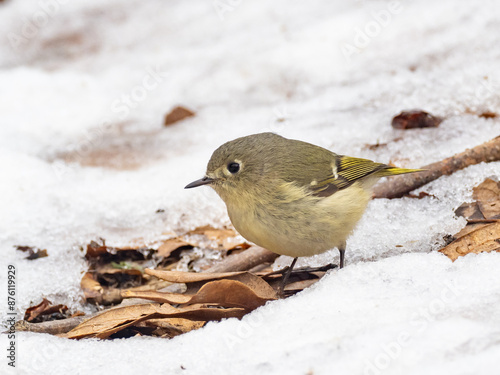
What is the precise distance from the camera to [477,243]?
10.5ft

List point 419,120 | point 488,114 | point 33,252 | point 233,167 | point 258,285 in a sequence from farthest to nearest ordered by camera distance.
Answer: point 419,120, point 488,114, point 33,252, point 233,167, point 258,285

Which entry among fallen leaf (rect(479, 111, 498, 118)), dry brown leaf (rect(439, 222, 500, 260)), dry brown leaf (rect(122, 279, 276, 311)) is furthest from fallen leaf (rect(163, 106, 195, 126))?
dry brown leaf (rect(439, 222, 500, 260))

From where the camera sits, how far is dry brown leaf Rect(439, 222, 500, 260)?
3148 millimetres

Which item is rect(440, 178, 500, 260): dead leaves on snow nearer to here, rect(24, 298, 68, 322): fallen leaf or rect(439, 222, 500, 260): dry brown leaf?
rect(439, 222, 500, 260): dry brown leaf

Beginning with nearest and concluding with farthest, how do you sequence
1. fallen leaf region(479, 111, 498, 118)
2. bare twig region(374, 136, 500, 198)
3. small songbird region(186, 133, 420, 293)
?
small songbird region(186, 133, 420, 293), bare twig region(374, 136, 500, 198), fallen leaf region(479, 111, 498, 118)

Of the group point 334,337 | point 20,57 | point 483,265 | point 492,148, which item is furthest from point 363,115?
point 20,57

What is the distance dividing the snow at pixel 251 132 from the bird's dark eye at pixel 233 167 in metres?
0.73

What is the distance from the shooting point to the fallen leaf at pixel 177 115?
5.77m

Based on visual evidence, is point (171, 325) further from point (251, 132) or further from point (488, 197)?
point (251, 132)

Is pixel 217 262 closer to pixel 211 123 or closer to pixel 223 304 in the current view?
pixel 223 304

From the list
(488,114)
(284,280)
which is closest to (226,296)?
(284,280)

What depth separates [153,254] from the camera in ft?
13.6

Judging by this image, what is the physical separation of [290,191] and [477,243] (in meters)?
1.10

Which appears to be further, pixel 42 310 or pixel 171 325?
pixel 42 310
